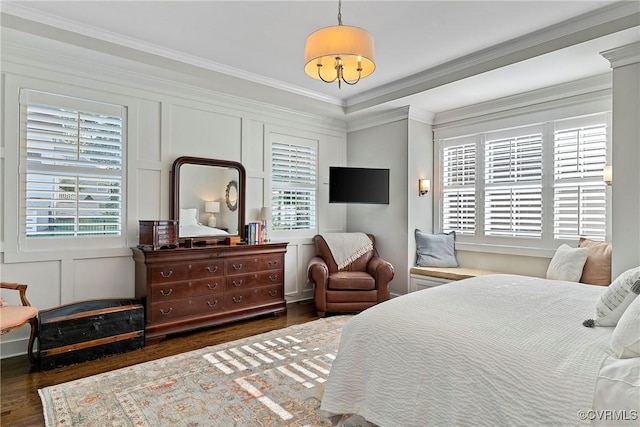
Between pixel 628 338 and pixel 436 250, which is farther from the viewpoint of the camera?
pixel 436 250

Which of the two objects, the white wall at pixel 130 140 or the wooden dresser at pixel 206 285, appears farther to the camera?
the wooden dresser at pixel 206 285

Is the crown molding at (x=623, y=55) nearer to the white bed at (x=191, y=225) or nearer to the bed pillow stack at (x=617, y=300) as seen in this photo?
the bed pillow stack at (x=617, y=300)

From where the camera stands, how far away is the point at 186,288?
3656 millimetres

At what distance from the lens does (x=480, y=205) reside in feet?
15.1

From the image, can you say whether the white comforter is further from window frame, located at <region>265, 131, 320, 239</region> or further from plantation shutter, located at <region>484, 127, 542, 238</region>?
window frame, located at <region>265, 131, 320, 239</region>

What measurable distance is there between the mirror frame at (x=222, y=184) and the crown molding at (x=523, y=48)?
205 centimetres

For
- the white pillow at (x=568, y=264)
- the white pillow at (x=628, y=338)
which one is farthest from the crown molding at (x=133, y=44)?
the white pillow at (x=628, y=338)

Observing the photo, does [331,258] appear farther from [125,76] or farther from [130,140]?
[125,76]

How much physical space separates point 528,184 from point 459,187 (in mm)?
875

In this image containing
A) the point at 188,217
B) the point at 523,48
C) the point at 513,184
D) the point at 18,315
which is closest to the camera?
the point at 18,315

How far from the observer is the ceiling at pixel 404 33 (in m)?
2.75

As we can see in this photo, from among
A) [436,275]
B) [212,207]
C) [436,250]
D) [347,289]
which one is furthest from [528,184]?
[212,207]

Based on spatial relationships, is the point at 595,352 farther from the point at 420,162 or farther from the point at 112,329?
the point at 420,162

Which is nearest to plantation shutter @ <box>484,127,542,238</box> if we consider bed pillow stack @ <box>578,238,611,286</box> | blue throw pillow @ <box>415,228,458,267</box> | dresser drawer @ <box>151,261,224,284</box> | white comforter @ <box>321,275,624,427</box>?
blue throw pillow @ <box>415,228,458,267</box>
